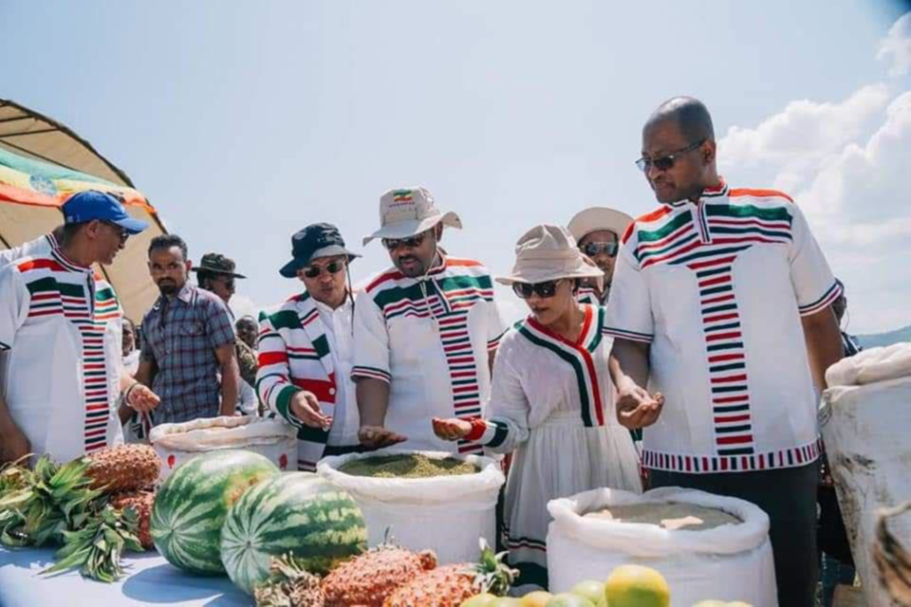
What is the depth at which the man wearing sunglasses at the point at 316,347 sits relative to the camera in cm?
346

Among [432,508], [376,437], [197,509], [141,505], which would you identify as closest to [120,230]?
[141,505]

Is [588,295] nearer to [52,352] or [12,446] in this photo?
[52,352]

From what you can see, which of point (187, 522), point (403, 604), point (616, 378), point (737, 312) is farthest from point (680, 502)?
point (187, 522)

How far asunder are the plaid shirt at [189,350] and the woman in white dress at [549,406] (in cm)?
278

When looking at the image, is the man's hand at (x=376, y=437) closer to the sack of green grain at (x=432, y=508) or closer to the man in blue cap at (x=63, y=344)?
the sack of green grain at (x=432, y=508)

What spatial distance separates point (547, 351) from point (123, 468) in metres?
1.63

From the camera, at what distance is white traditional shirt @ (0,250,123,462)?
353 cm

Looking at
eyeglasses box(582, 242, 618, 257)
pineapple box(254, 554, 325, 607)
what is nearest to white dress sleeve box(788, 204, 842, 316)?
pineapple box(254, 554, 325, 607)

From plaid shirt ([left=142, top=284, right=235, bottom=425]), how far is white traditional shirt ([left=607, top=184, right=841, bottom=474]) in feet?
11.1

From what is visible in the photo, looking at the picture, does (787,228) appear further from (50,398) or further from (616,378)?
(50,398)

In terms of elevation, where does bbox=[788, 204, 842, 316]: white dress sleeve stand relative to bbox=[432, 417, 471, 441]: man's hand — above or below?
above

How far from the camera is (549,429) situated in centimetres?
270

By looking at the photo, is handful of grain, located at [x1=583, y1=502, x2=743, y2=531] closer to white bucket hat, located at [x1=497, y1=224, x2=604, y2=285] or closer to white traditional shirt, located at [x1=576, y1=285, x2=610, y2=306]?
white bucket hat, located at [x1=497, y1=224, x2=604, y2=285]

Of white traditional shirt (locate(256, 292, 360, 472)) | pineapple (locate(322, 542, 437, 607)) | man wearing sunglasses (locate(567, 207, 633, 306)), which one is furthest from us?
man wearing sunglasses (locate(567, 207, 633, 306))
